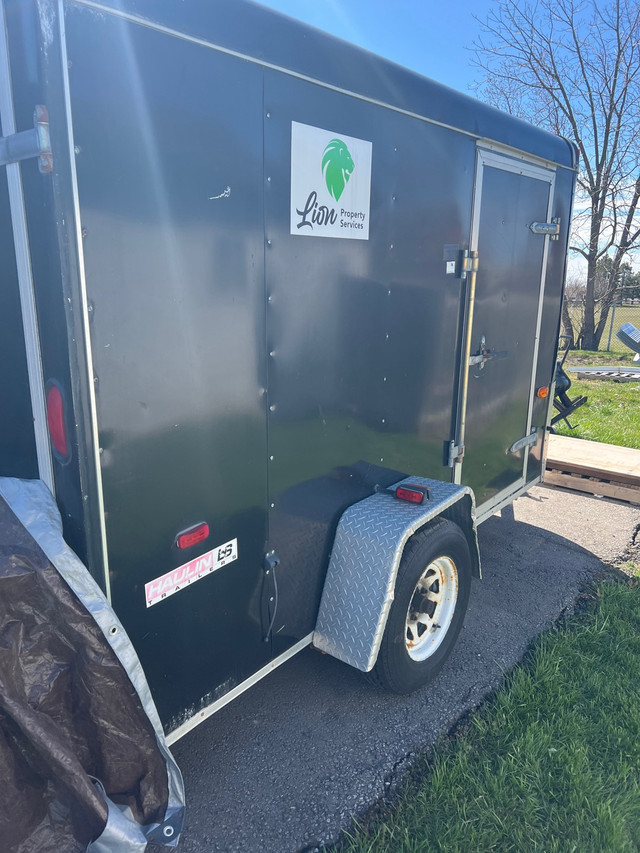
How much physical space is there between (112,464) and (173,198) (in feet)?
2.48

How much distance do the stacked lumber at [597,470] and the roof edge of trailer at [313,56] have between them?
3.00 metres

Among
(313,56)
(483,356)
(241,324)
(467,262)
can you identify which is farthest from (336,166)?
(483,356)

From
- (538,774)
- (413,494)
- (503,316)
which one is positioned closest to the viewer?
(538,774)

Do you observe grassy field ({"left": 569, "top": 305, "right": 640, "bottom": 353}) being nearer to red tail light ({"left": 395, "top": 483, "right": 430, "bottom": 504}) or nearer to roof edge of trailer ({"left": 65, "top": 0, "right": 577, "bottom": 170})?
roof edge of trailer ({"left": 65, "top": 0, "right": 577, "bottom": 170})

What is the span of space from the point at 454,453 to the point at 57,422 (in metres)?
2.16

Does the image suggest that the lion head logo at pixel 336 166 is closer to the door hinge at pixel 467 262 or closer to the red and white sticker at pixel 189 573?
the door hinge at pixel 467 262

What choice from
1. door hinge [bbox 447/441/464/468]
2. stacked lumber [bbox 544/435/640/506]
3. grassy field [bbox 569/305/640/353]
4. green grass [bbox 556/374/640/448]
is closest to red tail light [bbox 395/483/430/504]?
door hinge [bbox 447/441/464/468]

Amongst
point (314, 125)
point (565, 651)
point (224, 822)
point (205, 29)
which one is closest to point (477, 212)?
point (314, 125)

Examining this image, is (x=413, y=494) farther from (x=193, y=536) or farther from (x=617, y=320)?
(x=617, y=320)

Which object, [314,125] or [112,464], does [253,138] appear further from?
[112,464]

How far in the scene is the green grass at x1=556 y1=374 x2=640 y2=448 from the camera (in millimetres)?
6770

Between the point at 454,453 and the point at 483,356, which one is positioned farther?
the point at 483,356

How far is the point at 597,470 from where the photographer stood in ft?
17.2

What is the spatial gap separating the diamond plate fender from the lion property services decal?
114cm
